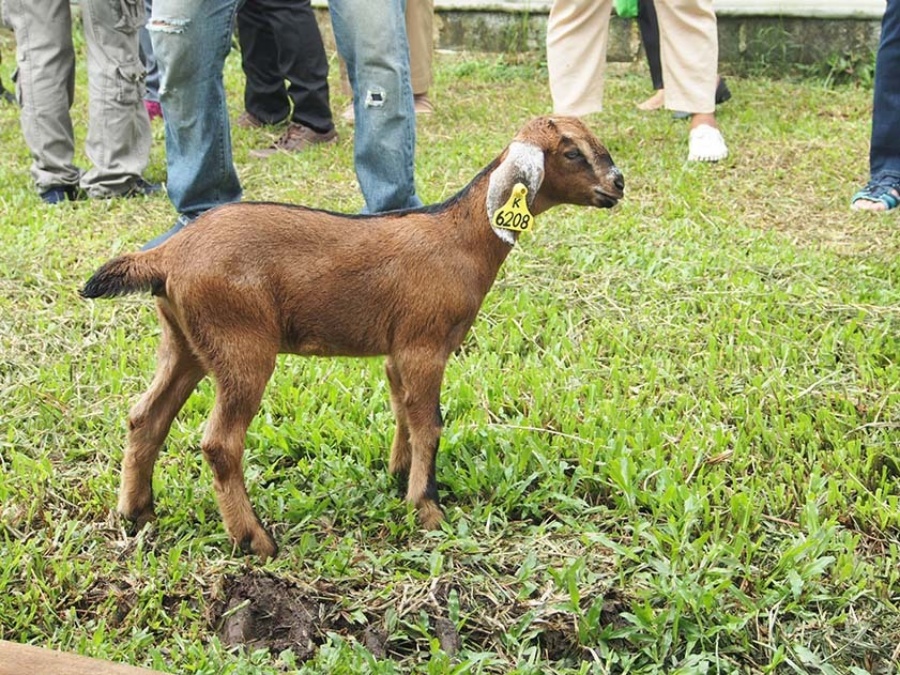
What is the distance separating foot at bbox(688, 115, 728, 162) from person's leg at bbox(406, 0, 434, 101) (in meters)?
2.23

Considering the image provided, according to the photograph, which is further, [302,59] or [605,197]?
[302,59]

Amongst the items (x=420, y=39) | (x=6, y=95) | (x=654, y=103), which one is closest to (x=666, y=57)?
(x=654, y=103)

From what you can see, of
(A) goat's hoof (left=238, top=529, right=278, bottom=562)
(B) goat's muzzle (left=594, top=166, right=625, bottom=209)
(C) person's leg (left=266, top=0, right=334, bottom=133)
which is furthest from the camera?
(C) person's leg (left=266, top=0, right=334, bottom=133)

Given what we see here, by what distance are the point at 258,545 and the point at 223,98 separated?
2403mm

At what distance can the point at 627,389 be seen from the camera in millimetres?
3787

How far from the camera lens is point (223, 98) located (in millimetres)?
4668

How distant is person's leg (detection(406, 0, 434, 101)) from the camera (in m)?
7.91

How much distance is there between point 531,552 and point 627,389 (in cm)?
107

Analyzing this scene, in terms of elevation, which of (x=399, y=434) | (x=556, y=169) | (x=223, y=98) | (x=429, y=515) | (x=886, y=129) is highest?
(x=556, y=169)

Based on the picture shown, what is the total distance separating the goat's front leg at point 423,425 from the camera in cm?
290

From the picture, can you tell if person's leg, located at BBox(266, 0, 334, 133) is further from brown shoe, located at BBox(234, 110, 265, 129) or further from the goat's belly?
the goat's belly

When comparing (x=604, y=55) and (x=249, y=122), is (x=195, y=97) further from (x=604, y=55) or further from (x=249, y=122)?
(x=249, y=122)

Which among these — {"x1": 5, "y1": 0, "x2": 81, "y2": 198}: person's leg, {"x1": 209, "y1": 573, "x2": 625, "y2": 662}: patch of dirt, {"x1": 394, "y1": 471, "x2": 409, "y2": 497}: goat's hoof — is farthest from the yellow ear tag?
{"x1": 5, "y1": 0, "x2": 81, "y2": 198}: person's leg

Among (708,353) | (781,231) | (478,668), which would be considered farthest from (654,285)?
(478,668)
